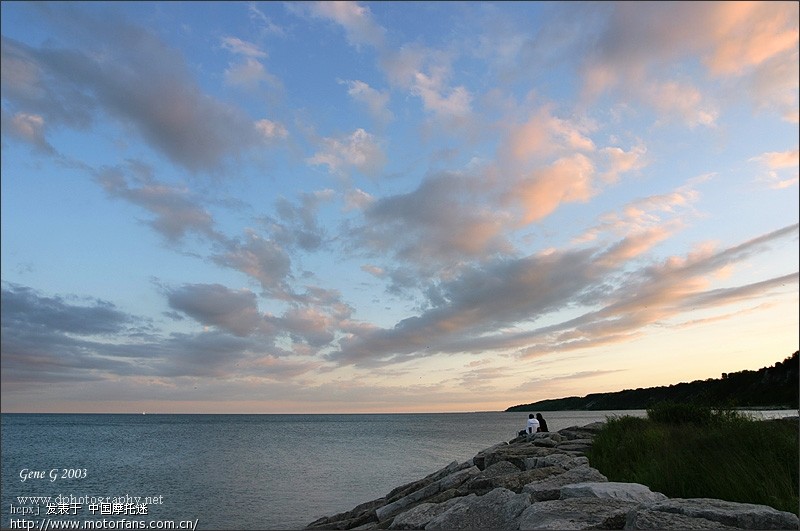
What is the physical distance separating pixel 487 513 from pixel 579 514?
228cm

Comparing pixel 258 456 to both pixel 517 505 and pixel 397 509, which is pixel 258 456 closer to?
pixel 397 509

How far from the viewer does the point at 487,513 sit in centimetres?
853

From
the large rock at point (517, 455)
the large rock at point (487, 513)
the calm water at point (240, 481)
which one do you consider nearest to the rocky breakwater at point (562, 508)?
the large rock at point (487, 513)

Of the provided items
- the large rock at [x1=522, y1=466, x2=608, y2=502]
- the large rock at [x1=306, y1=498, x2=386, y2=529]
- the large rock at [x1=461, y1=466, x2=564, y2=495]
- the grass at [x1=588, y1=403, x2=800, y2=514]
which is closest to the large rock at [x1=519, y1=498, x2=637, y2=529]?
the large rock at [x1=522, y1=466, x2=608, y2=502]

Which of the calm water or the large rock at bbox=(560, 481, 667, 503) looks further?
the calm water

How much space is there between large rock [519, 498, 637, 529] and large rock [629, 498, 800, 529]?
0.27m

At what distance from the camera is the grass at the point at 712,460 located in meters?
8.63

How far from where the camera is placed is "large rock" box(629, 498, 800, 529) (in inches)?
240

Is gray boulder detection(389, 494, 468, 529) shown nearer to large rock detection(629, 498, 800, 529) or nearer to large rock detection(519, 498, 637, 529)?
large rock detection(519, 498, 637, 529)

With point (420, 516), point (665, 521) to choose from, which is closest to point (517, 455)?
point (420, 516)

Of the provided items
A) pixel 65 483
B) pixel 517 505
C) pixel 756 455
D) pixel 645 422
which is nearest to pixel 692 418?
pixel 645 422

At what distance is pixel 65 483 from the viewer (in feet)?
97.4

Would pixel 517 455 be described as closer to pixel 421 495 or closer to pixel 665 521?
pixel 421 495

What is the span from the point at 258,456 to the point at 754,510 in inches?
1644
